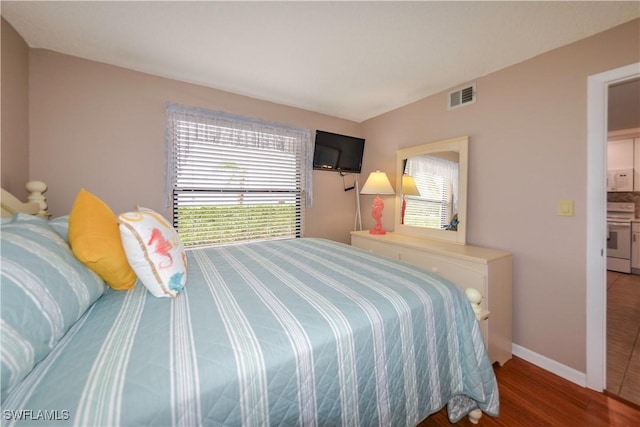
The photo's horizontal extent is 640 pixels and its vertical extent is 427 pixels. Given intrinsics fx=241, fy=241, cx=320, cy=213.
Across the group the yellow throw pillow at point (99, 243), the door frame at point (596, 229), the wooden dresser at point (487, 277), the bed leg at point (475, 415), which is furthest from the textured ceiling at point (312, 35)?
the bed leg at point (475, 415)

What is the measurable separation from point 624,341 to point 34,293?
152 inches

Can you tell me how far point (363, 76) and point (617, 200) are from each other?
5433 millimetres

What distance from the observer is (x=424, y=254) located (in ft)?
7.26

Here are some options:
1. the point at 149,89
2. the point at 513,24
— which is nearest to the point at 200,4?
the point at 149,89

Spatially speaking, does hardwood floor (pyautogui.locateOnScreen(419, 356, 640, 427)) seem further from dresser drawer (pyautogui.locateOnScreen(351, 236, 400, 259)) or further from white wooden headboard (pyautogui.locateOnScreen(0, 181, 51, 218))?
white wooden headboard (pyautogui.locateOnScreen(0, 181, 51, 218))

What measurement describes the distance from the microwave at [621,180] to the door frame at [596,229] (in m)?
4.18

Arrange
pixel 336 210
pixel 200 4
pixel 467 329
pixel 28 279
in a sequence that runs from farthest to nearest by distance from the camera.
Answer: pixel 336 210
pixel 200 4
pixel 467 329
pixel 28 279

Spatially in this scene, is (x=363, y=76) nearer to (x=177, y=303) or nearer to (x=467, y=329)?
(x=467, y=329)

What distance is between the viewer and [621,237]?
13.3 ft

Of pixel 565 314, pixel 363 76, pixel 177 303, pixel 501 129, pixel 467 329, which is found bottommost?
pixel 565 314

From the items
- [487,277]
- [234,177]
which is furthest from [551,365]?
[234,177]

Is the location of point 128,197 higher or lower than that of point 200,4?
lower

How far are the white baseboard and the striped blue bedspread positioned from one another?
105 cm

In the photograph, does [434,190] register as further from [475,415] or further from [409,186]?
[475,415]
